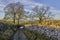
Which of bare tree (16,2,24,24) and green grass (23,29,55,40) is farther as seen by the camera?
bare tree (16,2,24,24)

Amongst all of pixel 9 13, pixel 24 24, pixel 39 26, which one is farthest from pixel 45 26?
pixel 9 13

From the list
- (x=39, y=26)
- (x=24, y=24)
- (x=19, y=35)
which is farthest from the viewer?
(x=39, y=26)

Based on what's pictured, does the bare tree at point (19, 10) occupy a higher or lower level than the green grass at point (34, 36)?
higher

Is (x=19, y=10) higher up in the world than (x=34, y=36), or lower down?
higher up

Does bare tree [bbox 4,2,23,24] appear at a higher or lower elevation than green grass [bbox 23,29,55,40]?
higher

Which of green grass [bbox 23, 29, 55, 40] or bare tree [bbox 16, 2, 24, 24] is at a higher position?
bare tree [bbox 16, 2, 24, 24]

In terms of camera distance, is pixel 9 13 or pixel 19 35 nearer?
pixel 19 35

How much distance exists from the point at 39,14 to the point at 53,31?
27.8 inches

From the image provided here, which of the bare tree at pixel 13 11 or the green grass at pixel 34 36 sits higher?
the bare tree at pixel 13 11

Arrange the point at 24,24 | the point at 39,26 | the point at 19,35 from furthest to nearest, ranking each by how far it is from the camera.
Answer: the point at 39,26 < the point at 24,24 < the point at 19,35

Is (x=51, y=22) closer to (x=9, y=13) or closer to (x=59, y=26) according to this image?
(x=59, y=26)

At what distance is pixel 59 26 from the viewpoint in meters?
5.81

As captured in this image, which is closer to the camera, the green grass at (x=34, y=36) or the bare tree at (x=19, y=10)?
the green grass at (x=34, y=36)

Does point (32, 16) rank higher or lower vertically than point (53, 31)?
higher
